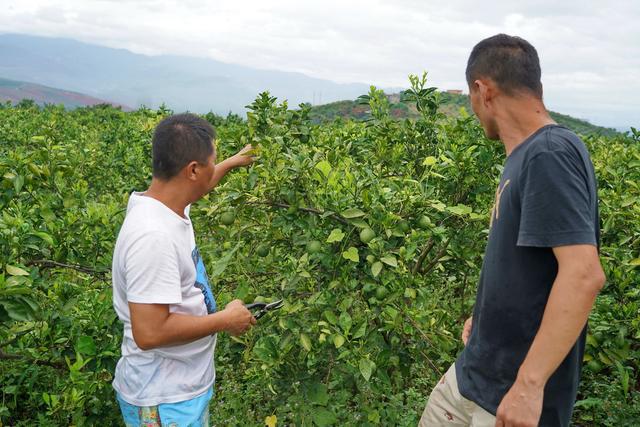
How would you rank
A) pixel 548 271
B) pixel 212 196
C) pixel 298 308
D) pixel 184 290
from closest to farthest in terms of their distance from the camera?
pixel 548 271, pixel 184 290, pixel 298 308, pixel 212 196

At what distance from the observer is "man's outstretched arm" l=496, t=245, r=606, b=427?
1.45m

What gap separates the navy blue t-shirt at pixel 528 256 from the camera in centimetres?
150

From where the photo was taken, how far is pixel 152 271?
1800 mm

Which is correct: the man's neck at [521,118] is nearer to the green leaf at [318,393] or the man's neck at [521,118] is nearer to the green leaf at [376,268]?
the green leaf at [376,268]

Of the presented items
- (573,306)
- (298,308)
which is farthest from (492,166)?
(573,306)

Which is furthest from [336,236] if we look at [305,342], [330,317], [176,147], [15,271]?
[15,271]

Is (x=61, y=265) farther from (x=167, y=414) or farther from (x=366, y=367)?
(x=366, y=367)

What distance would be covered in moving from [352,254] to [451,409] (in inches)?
25.8

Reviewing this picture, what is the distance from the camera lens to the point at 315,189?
2.36 meters

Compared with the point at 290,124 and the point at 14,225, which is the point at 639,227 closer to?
the point at 290,124

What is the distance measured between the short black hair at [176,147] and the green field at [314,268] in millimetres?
427

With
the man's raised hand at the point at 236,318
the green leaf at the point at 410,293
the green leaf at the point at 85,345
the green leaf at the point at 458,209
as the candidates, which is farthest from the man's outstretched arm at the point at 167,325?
the green leaf at the point at 458,209

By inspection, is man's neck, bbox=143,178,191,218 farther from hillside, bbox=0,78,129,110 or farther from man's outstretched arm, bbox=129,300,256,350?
hillside, bbox=0,78,129,110

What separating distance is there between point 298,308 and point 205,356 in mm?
406
